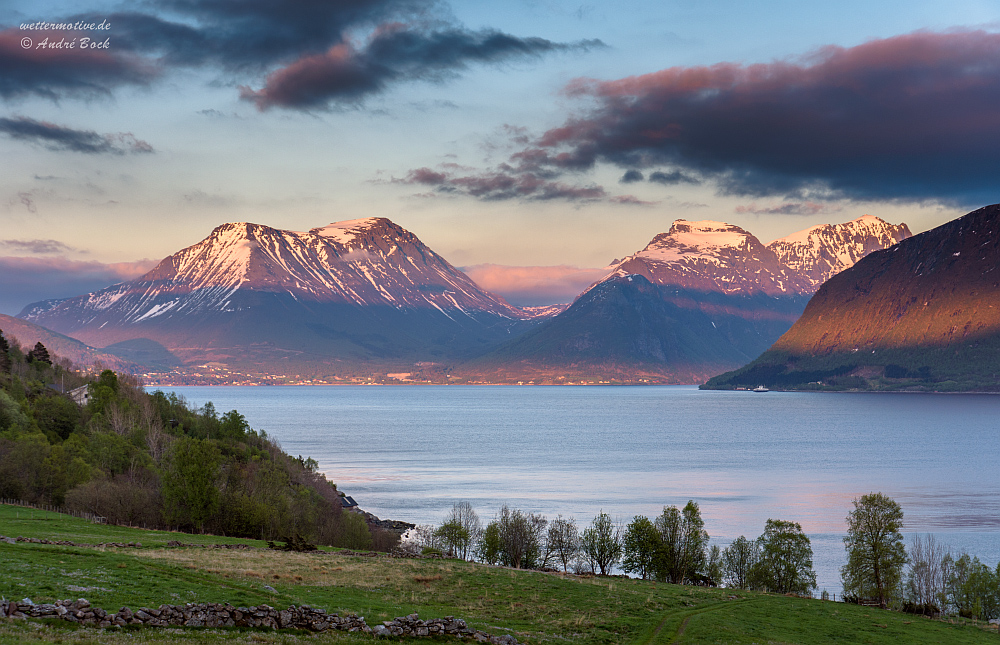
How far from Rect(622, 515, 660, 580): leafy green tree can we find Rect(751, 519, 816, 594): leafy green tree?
860 centimetres

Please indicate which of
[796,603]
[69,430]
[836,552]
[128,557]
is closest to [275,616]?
[128,557]

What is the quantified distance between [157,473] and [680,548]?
2172 inches

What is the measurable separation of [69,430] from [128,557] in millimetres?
83200

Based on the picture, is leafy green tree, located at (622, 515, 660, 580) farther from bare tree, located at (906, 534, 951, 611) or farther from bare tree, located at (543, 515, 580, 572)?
bare tree, located at (906, 534, 951, 611)

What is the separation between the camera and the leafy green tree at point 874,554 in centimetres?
5931

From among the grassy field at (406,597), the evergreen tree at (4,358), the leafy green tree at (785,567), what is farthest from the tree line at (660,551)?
the evergreen tree at (4,358)

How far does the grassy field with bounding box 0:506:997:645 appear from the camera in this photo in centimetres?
2506

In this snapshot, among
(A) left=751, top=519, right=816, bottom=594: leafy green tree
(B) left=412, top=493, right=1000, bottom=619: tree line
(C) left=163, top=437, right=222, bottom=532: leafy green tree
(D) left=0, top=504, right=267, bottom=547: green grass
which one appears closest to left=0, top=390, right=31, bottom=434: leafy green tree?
(C) left=163, top=437, right=222, bottom=532: leafy green tree

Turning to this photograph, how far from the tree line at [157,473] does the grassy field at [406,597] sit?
17.3 metres

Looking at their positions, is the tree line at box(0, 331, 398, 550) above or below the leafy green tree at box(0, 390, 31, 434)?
below

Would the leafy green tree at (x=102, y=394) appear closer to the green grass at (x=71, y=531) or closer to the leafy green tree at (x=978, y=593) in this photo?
the green grass at (x=71, y=531)

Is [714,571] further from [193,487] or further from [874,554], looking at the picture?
[193,487]

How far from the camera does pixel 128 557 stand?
3322 cm

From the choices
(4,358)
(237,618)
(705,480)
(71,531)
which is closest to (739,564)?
(71,531)
